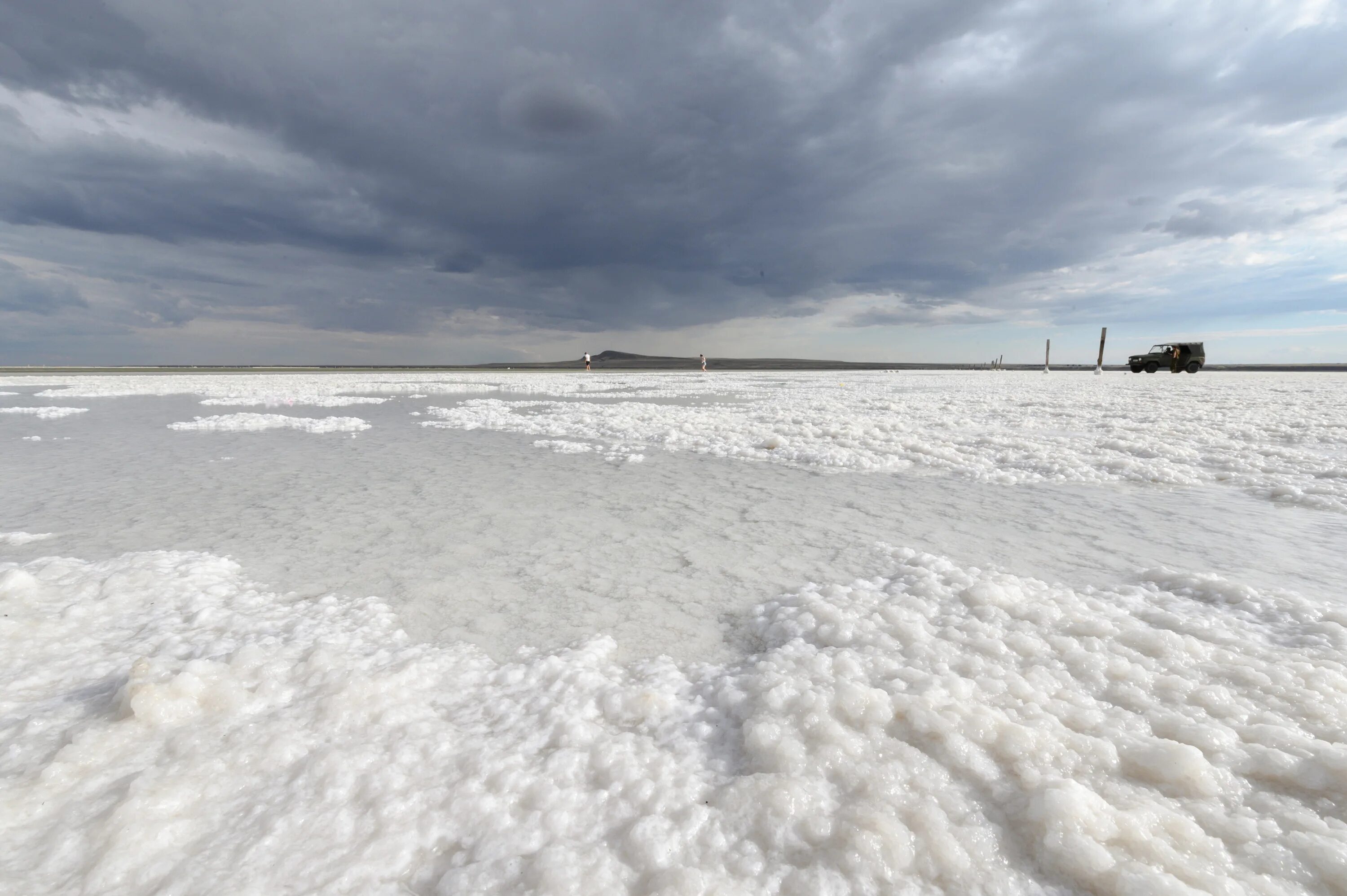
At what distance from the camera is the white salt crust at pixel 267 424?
934 cm

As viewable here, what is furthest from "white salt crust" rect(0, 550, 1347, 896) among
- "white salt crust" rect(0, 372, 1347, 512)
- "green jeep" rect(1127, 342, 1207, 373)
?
"green jeep" rect(1127, 342, 1207, 373)

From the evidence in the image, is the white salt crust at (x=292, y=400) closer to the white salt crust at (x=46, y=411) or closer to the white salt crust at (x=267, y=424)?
the white salt crust at (x=46, y=411)

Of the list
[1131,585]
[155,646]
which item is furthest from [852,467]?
[155,646]

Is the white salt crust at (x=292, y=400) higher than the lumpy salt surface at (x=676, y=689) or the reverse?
higher

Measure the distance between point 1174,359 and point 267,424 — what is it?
46102mm

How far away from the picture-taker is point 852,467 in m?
6.16

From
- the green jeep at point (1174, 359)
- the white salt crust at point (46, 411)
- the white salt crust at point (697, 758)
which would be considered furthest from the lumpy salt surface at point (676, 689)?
the green jeep at point (1174, 359)

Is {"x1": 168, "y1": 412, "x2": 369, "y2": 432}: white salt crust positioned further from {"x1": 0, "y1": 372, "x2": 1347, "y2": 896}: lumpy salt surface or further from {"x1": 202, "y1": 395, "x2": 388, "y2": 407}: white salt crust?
{"x1": 0, "y1": 372, "x2": 1347, "y2": 896}: lumpy salt surface

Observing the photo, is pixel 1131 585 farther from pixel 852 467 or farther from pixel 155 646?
pixel 155 646

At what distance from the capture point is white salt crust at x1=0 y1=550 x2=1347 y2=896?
1380 millimetres

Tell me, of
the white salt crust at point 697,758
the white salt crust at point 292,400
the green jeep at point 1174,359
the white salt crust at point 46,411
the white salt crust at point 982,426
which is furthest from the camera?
the green jeep at point 1174,359

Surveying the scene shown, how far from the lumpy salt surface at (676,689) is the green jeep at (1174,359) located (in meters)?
39.7

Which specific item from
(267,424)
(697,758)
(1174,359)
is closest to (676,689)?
(697,758)

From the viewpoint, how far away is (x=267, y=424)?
10.1m
